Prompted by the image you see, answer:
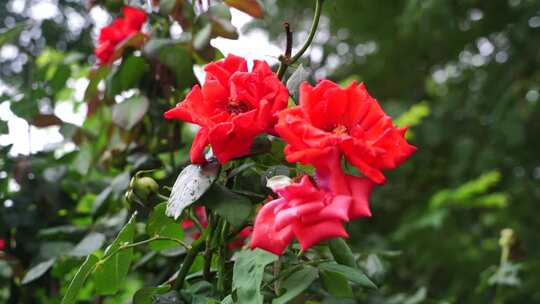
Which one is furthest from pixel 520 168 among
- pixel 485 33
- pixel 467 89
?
pixel 485 33

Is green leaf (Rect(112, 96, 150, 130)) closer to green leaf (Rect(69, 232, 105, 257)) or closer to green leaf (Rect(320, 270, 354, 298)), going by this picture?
green leaf (Rect(69, 232, 105, 257))

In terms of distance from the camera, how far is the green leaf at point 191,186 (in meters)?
0.77

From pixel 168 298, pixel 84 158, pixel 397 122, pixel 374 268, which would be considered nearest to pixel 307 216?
pixel 168 298

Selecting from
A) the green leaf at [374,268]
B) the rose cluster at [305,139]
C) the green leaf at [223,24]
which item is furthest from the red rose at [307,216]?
the green leaf at [223,24]

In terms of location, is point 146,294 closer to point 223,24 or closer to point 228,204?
point 228,204

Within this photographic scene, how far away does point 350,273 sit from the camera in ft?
2.90

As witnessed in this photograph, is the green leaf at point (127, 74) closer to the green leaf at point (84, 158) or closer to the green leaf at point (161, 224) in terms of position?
the green leaf at point (84, 158)

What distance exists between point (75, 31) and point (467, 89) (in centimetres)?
166

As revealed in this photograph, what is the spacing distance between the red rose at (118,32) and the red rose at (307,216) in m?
0.79

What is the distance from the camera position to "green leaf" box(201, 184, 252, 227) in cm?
77

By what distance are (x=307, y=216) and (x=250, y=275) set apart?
15 cm

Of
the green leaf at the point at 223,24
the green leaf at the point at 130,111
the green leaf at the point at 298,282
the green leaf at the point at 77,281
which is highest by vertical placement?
the green leaf at the point at 223,24

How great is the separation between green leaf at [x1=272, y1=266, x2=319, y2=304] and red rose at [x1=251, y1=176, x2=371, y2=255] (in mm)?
158

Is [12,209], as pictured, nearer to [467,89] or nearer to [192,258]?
[192,258]
